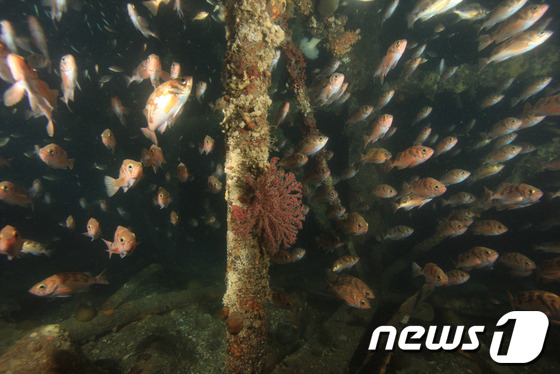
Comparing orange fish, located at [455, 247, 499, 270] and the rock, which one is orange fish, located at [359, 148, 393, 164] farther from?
the rock

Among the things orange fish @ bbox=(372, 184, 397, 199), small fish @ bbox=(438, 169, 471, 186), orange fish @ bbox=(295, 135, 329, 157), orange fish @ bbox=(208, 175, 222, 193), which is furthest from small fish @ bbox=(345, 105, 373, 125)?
orange fish @ bbox=(208, 175, 222, 193)

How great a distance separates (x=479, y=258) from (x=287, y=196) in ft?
20.2

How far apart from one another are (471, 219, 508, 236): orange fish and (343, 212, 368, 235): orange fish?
12.5ft

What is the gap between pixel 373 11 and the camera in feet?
26.4

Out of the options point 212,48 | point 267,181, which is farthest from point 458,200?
point 212,48

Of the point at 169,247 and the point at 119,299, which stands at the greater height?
the point at 169,247

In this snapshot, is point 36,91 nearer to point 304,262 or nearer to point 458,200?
point 304,262

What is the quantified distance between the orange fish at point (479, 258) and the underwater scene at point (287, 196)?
39 millimetres

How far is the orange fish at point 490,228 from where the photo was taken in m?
6.35

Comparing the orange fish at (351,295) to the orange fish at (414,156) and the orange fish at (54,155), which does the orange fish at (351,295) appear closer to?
the orange fish at (414,156)

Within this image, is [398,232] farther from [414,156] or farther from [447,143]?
[447,143]

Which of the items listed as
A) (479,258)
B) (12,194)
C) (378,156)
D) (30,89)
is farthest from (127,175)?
(479,258)

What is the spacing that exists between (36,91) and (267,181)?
3992mm

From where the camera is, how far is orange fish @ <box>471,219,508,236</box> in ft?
20.8
